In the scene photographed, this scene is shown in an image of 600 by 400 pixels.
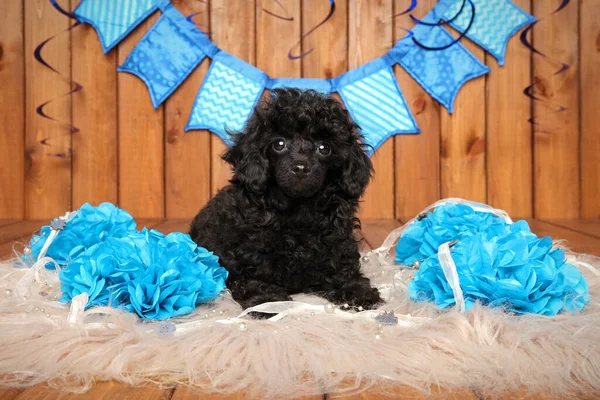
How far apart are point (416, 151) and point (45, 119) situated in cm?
203

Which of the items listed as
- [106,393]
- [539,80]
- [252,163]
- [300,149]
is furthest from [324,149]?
[539,80]

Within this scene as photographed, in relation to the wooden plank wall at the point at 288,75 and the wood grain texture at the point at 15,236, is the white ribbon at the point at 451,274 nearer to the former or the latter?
the wood grain texture at the point at 15,236

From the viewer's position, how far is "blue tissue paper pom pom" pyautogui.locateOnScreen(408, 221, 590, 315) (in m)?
1.47

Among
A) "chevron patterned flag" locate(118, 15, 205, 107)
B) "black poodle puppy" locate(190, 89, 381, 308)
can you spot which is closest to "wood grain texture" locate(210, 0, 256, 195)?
"chevron patterned flag" locate(118, 15, 205, 107)

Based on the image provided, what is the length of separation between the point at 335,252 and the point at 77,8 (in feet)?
7.25

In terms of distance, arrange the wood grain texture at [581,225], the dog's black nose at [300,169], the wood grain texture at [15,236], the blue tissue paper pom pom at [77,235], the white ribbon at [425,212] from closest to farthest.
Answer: the dog's black nose at [300,169]
the blue tissue paper pom pom at [77,235]
the white ribbon at [425,212]
the wood grain texture at [15,236]
the wood grain texture at [581,225]

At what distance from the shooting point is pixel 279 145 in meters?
1.65

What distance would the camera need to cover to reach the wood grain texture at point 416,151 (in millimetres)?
3240

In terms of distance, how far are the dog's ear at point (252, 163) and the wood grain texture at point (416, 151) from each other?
1.74 meters

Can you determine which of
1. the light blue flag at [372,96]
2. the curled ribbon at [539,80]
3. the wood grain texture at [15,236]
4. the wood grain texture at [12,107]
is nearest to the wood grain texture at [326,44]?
the light blue flag at [372,96]

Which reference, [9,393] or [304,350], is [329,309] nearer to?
[304,350]

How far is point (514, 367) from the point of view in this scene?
113 centimetres

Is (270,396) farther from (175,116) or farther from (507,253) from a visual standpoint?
(175,116)

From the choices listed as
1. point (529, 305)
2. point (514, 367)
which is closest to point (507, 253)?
point (529, 305)
